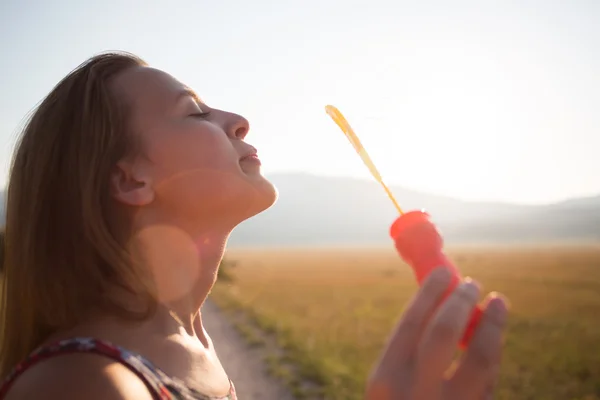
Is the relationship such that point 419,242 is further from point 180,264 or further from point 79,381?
point 180,264

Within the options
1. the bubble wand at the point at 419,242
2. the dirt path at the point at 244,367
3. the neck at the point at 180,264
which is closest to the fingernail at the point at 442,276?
the bubble wand at the point at 419,242

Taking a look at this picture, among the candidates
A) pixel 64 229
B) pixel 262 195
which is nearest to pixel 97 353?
pixel 64 229

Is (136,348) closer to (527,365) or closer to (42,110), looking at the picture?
(42,110)

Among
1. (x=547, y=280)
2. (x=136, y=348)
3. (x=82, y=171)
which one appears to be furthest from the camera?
(x=547, y=280)

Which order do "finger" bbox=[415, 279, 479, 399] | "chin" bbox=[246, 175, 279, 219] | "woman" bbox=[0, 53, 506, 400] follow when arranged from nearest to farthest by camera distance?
1. "finger" bbox=[415, 279, 479, 399]
2. "woman" bbox=[0, 53, 506, 400]
3. "chin" bbox=[246, 175, 279, 219]

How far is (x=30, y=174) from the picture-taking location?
1.72 meters

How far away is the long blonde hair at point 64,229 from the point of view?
1.62 m

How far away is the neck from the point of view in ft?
5.80

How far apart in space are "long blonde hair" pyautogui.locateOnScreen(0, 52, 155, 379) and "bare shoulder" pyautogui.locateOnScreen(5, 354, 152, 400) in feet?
1.07

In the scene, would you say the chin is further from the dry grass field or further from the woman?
the dry grass field

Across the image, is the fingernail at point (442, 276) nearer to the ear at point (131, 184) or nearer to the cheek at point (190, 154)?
the cheek at point (190, 154)

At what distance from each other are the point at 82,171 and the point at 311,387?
6.20 m

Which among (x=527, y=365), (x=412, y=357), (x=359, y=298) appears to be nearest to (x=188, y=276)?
(x=412, y=357)

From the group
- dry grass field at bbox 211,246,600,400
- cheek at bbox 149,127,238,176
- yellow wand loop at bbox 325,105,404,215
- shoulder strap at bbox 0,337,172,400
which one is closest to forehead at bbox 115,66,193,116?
cheek at bbox 149,127,238,176
